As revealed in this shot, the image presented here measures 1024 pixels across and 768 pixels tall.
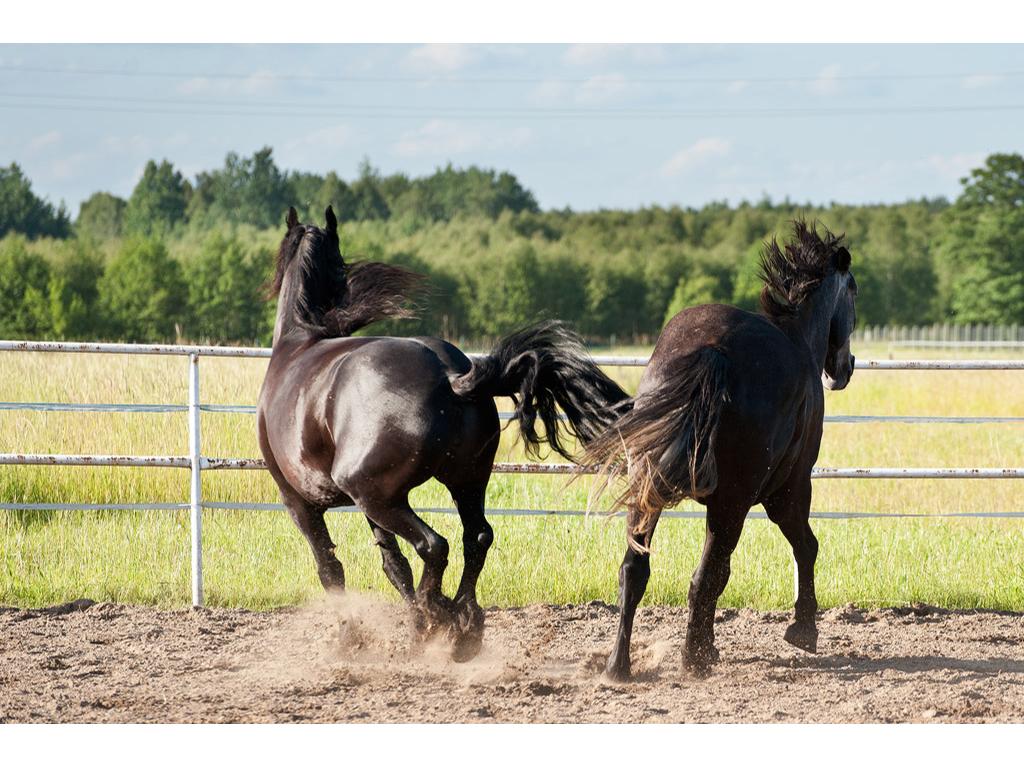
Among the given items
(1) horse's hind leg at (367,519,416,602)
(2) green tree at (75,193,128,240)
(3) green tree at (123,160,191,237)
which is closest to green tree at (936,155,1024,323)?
(3) green tree at (123,160,191,237)

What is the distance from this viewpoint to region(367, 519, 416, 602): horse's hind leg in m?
5.02

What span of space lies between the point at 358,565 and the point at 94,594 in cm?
154

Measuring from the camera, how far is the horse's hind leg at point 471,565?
491 cm

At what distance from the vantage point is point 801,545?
5.26 meters

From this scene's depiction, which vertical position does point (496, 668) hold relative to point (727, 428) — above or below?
below

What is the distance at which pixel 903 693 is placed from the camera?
14.8 feet

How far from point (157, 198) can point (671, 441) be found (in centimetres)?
8302

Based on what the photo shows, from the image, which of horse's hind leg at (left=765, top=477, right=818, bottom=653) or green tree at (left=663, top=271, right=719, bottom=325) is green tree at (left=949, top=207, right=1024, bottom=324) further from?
horse's hind leg at (left=765, top=477, right=818, bottom=653)

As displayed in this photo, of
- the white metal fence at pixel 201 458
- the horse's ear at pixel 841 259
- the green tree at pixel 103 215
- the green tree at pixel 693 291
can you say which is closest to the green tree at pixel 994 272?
the green tree at pixel 693 291

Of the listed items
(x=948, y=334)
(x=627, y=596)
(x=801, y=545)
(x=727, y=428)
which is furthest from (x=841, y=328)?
(x=948, y=334)

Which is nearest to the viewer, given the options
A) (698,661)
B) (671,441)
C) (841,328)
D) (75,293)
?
(671,441)

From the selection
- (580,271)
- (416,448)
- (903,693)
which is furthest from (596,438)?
(580,271)

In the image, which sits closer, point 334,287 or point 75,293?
point 334,287

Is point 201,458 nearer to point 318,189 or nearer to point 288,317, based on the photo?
point 288,317
